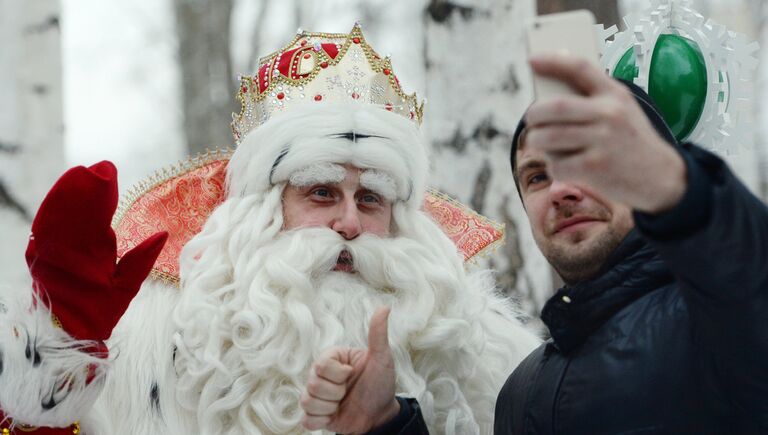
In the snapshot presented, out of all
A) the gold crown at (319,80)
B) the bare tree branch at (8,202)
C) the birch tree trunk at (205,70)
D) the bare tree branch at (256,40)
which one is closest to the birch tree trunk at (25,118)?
the bare tree branch at (8,202)

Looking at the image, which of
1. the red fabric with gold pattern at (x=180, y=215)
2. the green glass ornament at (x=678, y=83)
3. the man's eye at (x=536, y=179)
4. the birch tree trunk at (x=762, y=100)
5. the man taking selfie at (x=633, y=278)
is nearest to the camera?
the man taking selfie at (x=633, y=278)

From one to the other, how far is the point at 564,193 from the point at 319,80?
43.8 inches

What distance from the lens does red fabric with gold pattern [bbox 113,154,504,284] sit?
10.2ft

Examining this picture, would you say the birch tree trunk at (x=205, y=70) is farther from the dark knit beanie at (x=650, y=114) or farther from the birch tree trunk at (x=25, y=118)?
the dark knit beanie at (x=650, y=114)

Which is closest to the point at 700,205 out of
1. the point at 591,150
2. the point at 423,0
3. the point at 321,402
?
the point at 591,150

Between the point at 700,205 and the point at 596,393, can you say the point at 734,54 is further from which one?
the point at 700,205

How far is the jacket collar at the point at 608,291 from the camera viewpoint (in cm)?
213

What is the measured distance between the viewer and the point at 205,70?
13.3 metres

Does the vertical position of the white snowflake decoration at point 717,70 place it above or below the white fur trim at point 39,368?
above

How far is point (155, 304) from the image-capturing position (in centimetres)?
298

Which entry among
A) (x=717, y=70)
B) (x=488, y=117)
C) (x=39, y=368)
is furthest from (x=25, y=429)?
(x=488, y=117)

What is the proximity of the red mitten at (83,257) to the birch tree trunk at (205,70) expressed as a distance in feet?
33.4

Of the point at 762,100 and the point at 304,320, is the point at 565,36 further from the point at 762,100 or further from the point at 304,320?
the point at 762,100

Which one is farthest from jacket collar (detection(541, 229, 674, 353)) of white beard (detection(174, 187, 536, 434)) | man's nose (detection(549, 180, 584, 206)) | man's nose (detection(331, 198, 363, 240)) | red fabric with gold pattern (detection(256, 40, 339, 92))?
red fabric with gold pattern (detection(256, 40, 339, 92))
